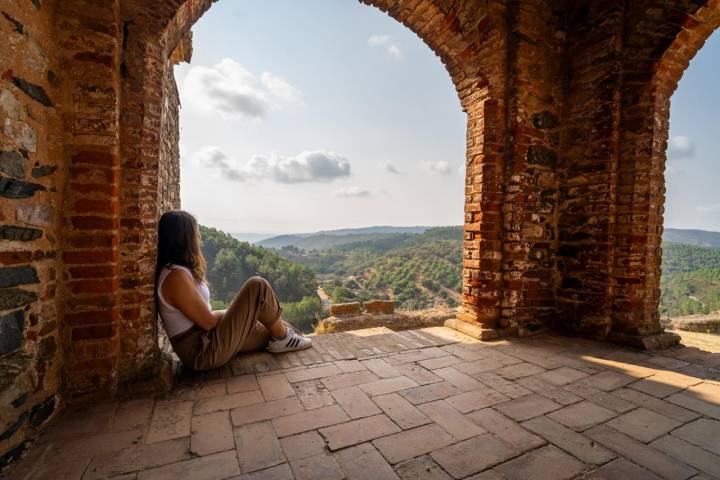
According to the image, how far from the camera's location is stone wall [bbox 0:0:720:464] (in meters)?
1.68

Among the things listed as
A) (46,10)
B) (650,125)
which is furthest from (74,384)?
(650,125)

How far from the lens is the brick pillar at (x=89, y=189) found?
1.93 metres

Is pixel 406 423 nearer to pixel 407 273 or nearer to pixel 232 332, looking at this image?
pixel 232 332

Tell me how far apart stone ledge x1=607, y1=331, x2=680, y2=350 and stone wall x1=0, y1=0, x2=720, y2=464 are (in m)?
0.02

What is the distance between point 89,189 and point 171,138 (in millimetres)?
1299

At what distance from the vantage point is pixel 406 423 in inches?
71.5

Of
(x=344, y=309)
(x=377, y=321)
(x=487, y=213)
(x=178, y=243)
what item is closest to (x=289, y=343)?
(x=178, y=243)

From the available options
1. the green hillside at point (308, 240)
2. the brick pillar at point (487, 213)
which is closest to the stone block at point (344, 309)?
the brick pillar at point (487, 213)

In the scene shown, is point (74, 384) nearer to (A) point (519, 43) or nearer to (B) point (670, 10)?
(A) point (519, 43)

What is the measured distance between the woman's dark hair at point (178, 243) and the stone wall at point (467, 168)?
146 millimetres

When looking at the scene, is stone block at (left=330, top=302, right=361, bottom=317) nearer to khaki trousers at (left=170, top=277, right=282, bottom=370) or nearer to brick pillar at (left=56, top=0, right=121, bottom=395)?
khaki trousers at (left=170, top=277, right=282, bottom=370)

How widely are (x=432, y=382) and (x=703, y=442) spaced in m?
1.43

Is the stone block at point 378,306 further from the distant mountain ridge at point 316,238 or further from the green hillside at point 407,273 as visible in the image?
the distant mountain ridge at point 316,238

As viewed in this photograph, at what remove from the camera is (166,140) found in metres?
2.76
